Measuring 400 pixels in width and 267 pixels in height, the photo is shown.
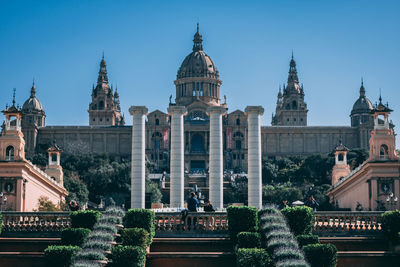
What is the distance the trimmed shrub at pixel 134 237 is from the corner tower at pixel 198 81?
447ft

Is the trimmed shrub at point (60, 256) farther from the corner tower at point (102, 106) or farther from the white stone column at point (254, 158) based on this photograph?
the corner tower at point (102, 106)

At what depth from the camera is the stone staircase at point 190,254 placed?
3102cm

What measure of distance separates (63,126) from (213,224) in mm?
128114

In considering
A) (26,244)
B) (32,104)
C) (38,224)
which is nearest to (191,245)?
(26,244)

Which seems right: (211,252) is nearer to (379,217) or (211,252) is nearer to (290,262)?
(290,262)

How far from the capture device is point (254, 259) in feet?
94.0

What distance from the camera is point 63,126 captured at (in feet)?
524

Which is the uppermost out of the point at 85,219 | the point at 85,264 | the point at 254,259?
the point at 85,219

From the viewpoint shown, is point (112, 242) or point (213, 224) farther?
point (213, 224)

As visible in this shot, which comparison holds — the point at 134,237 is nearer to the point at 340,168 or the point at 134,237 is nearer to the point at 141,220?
the point at 141,220

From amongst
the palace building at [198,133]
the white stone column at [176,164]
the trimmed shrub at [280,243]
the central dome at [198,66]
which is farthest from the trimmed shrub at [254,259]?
the central dome at [198,66]

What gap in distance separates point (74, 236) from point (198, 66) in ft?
461

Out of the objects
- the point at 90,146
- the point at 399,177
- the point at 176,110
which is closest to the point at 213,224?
the point at 176,110

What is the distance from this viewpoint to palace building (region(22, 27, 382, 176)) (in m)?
153
